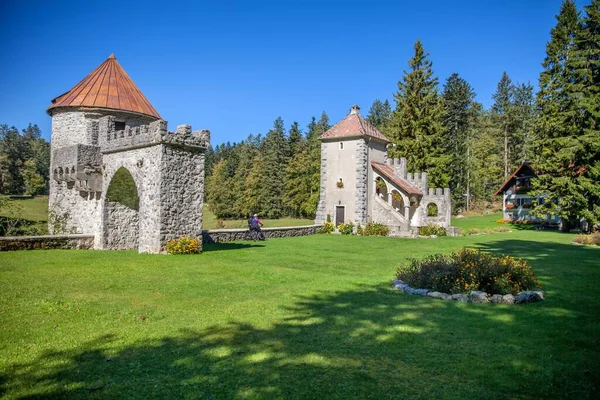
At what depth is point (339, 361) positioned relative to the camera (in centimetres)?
517

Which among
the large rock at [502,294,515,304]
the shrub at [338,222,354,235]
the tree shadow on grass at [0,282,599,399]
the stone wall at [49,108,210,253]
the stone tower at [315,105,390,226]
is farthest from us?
the stone tower at [315,105,390,226]

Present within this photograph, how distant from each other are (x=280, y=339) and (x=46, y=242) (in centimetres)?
1402

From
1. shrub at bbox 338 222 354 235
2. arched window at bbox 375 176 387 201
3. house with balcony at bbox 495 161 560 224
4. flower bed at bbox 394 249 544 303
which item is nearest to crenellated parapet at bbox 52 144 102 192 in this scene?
flower bed at bbox 394 249 544 303

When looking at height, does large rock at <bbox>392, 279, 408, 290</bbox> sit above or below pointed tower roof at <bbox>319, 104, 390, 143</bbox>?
below

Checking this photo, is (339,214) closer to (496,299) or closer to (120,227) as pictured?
(120,227)

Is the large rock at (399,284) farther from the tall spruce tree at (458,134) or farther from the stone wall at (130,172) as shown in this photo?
the tall spruce tree at (458,134)

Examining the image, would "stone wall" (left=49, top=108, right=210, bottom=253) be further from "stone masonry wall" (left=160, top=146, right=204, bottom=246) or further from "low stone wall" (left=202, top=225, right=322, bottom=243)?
"low stone wall" (left=202, top=225, right=322, bottom=243)

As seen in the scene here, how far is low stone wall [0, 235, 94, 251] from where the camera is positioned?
14.8 m

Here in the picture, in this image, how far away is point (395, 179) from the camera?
Answer: 30922mm

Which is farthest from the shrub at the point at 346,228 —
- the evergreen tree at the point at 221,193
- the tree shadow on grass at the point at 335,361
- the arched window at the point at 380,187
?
the evergreen tree at the point at 221,193

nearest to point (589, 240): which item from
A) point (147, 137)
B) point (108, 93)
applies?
point (147, 137)

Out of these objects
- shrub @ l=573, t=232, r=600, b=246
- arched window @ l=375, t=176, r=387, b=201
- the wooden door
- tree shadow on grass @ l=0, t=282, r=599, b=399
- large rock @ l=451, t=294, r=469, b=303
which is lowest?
tree shadow on grass @ l=0, t=282, r=599, b=399

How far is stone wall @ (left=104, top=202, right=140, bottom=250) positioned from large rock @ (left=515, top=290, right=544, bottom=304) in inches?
660

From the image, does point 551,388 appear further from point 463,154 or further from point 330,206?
point 463,154
